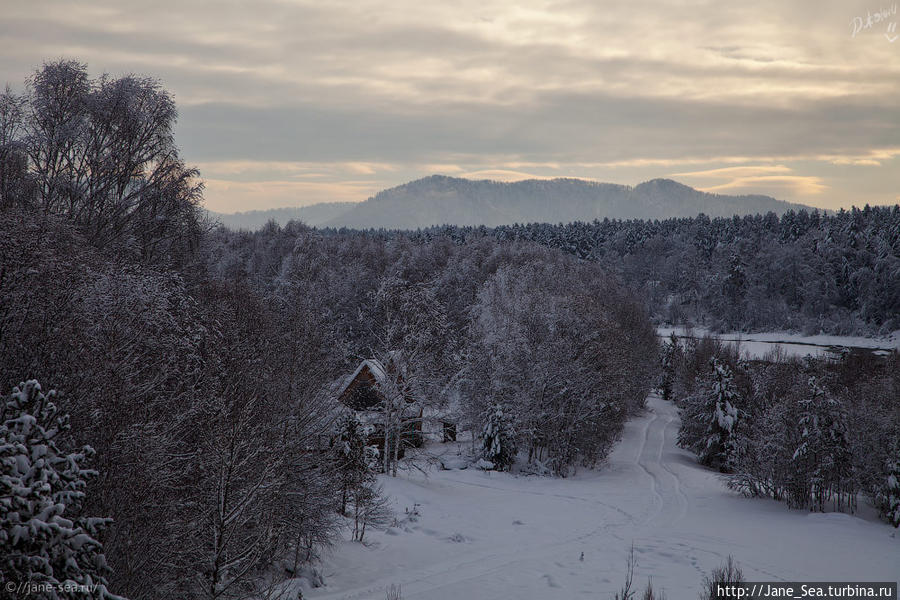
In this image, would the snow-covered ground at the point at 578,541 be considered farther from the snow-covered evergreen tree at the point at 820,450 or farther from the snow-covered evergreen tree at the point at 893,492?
the snow-covered evergreen tree at the point at 820,450

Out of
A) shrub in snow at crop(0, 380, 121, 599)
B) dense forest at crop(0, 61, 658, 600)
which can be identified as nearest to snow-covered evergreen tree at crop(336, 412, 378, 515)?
dense forest at crop(0, 61, 658, 600)

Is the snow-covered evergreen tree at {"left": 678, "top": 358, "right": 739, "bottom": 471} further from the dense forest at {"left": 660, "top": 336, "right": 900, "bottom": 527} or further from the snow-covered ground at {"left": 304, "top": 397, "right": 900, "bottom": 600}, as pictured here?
the snow-covered ground at {"left": 304, "top": 397, "right": 900, "bottom": 600}

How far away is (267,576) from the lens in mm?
16766

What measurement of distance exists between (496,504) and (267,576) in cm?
1469

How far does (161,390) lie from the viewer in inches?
572

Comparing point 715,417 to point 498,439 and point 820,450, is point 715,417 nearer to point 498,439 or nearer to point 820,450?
point 820,450

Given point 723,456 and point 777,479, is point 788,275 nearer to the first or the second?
point 723,456

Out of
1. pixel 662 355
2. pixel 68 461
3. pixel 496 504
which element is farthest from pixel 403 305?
pixel 662 355

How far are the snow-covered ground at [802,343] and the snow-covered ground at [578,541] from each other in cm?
5129

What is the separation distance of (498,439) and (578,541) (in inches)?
554

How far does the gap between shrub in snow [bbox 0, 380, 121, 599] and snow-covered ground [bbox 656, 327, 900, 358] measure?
79.6 m

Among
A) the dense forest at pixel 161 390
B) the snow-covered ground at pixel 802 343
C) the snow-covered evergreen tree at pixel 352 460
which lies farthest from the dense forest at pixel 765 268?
the snow-covered evergreen tree at pixel 352 460

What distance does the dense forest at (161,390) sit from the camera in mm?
8211

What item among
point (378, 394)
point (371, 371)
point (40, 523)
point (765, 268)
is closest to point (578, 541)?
point (378, 394)
